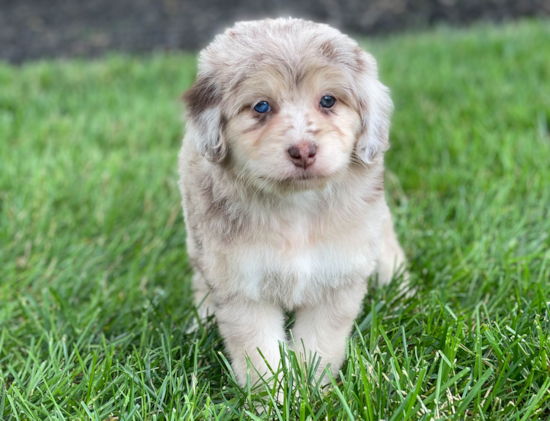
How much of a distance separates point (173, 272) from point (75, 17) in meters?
7.80

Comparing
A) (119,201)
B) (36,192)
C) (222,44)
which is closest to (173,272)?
(119,201)

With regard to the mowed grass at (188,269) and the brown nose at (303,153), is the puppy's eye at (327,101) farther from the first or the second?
the mowed grass at (188,269)

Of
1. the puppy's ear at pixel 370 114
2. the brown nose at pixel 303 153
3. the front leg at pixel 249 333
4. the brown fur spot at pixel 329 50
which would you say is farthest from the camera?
the front leg at pixel 249 333

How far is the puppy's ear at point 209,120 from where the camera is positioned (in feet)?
7.67

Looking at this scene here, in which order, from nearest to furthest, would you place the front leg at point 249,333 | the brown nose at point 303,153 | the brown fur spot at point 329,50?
1. the brown nose at point 303,153
2. the brown fur spot at point 329,50
3. the front leg at point 249,333

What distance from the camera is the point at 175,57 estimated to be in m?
8.15

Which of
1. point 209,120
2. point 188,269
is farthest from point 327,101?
point 188,269

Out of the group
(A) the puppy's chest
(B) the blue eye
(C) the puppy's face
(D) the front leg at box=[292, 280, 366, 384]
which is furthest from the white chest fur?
(B) the blue eye

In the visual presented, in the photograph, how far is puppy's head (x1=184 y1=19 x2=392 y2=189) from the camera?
2201 mm

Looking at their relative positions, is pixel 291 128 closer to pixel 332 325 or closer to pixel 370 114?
pixel 370 114

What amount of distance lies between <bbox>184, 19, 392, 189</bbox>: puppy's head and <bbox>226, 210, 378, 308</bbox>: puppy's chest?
0.23 metres

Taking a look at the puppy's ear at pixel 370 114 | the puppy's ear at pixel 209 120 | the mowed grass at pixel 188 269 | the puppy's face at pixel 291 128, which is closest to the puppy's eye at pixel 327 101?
the puppy's face at pixel 291 128

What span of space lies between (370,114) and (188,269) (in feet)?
6.15

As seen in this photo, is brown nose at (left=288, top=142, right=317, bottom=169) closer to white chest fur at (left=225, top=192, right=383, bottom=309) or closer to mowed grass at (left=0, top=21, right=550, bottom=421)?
white chest fur at (left=225, top=192, right=383, bottom=309)
